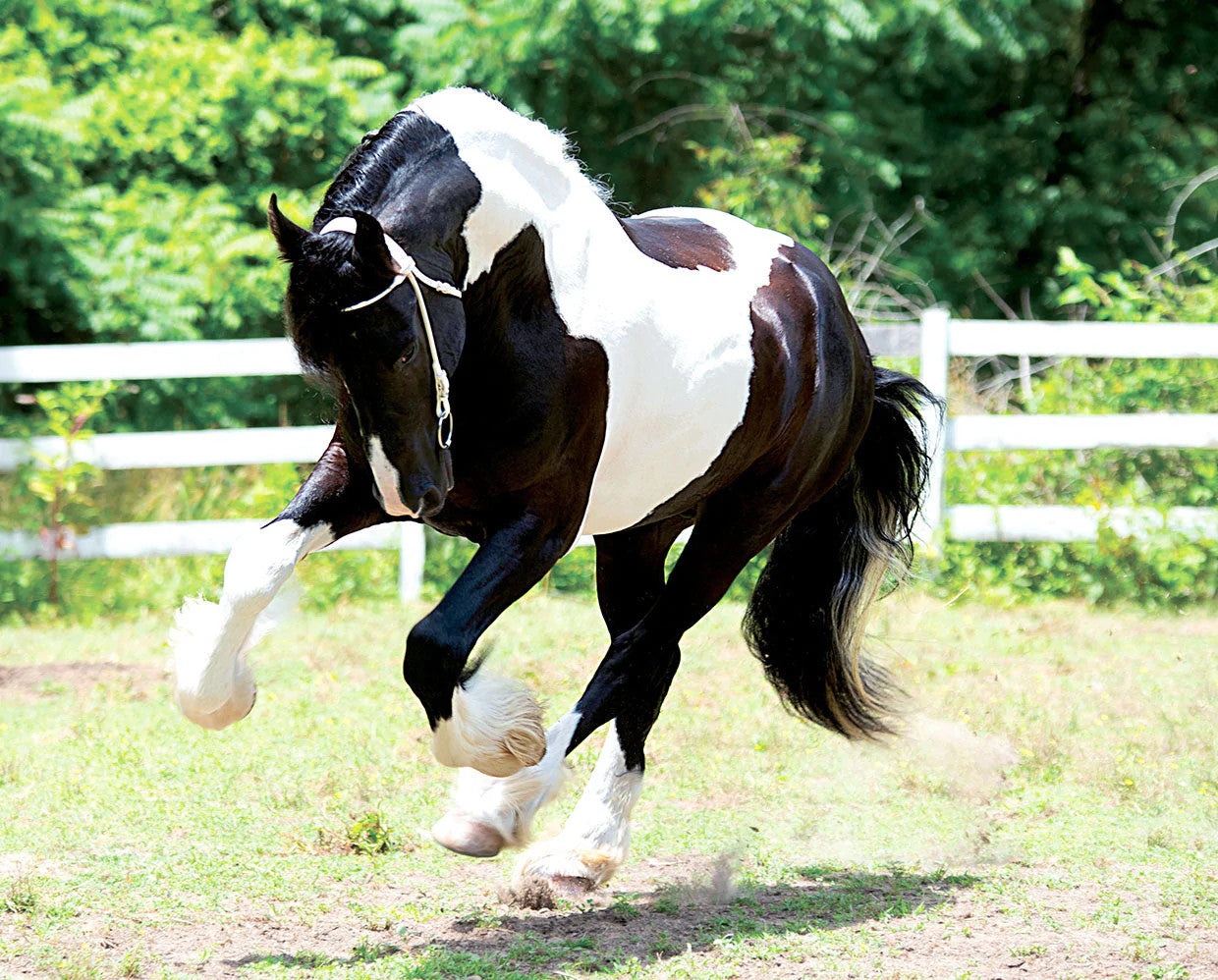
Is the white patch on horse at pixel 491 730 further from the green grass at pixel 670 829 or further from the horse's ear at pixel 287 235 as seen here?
the horse's ear at pixel 287 235

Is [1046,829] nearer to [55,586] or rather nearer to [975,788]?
[975,788]

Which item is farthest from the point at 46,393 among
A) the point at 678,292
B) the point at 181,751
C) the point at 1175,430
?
the point at 1175,430

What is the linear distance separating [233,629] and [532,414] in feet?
2.61

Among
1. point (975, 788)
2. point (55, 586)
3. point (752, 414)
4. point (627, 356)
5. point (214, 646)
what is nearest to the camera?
point (214, 646)

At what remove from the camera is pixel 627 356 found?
3527 millimetres

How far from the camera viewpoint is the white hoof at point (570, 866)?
3713 millimetres

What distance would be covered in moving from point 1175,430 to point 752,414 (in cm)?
496

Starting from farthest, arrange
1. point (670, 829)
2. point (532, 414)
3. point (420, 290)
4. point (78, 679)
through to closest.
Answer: point (78, 679), point (670, 829), point (532, 414), point (420, 290)

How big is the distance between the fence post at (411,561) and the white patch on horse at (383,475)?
187 inches

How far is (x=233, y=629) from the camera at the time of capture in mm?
3143

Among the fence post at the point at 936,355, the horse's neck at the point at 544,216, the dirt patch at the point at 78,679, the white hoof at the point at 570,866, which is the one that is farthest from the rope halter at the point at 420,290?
the fence post at the point at 936,355

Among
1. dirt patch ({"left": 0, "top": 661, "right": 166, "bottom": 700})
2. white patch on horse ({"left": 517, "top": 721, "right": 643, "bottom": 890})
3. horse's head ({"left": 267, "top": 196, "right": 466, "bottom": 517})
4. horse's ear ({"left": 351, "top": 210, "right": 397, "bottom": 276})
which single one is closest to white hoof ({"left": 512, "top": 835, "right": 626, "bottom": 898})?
white patch on horse ({"left": 517, "top": 721, "right": 643, "bottom": 890})

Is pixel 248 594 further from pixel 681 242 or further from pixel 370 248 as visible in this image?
pixel 681 242

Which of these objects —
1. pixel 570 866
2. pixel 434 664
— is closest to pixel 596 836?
pixel 570 866
